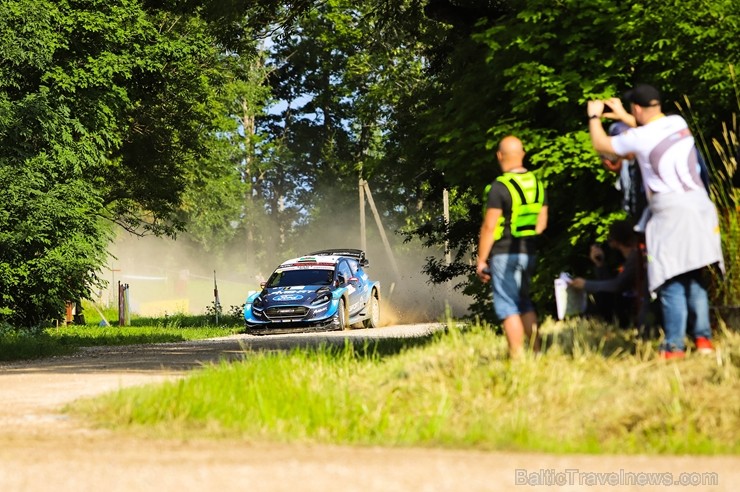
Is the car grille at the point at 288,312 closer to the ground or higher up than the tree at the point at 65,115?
closer to the ground

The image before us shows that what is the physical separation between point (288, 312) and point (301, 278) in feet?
6.73

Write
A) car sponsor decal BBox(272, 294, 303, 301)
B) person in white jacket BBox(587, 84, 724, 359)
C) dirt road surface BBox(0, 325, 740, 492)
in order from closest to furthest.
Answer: dirt road surface BBox(0, 325, 740, 492), person in white jacket BBox(587, 84, 724, 359), car sponsor decal BBox(272, 294, 303, 301)

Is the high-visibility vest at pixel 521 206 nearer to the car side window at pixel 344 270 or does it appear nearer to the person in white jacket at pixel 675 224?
the person in white jacket at pixel 675 224

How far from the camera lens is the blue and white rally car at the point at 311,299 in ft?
105

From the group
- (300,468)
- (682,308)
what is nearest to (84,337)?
(682,308)

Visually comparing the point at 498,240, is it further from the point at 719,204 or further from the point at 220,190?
the point at 220,190

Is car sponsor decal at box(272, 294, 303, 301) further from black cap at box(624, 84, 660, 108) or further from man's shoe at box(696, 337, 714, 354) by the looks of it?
man's shoe at box(696, 337, 714, 354)

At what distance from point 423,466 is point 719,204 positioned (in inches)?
192

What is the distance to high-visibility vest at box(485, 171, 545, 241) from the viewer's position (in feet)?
35.0

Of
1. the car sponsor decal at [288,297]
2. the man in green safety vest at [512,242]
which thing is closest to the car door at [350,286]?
the car sponsor decal at [288,297]

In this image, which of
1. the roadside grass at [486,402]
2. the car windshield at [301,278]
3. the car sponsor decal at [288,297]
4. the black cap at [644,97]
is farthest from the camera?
the car windshield at [301,278]

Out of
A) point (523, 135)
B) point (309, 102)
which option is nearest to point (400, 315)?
point (523, 135)

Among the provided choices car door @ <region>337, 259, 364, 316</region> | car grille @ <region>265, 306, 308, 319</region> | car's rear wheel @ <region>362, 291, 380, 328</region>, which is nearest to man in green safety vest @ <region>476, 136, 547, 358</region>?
car grille @ <region>265, 306, 308, 319</region>

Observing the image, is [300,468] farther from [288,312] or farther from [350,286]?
[350,286]
